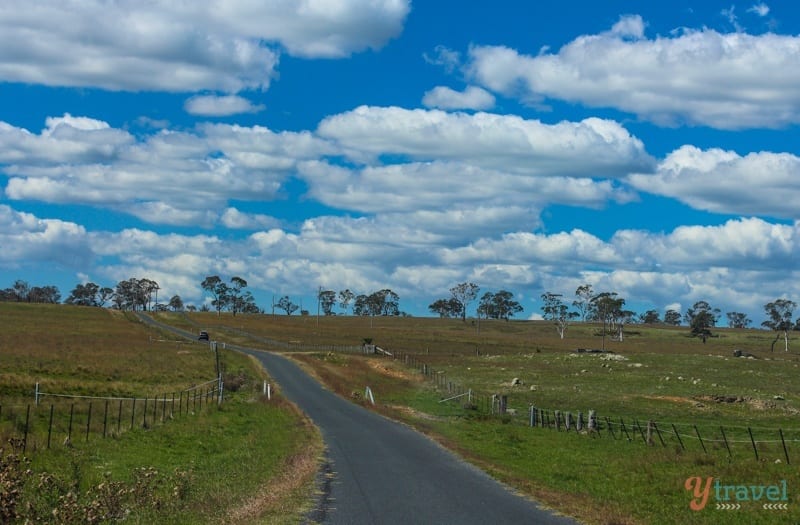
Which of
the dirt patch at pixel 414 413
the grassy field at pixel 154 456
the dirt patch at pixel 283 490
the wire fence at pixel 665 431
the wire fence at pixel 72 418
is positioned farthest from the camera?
the dirt patch at pixel 414 413

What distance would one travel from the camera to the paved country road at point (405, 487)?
15.5 m

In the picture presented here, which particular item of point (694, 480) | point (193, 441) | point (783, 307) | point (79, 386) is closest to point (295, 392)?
point (79, 386)

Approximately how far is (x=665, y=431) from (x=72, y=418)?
2481 centimetres

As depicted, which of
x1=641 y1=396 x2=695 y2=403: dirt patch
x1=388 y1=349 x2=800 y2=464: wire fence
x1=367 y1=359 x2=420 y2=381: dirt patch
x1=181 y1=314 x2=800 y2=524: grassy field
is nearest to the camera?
x1=181 y1=314 x2=800 y2=524: grassy field

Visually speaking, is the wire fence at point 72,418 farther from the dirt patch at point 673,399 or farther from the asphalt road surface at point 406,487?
the dirt patch at point 673,399

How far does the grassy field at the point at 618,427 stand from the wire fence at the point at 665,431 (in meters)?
0.16

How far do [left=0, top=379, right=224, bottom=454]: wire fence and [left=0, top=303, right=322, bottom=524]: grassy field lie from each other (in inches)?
6.8

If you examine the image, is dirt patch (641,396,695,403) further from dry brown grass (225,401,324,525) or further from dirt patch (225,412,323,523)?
dirt patch (225,412,323,523)

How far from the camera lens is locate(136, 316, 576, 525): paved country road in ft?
50.7

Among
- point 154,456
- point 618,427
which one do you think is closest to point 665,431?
point 618,427

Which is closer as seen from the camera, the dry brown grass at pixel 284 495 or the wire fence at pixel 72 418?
the dry brown grass at pixel 284 495

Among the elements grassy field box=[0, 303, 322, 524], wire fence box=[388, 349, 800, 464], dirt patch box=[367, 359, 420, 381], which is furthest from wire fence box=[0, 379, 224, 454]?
dirt patch box=[367, 359, 420, 381]

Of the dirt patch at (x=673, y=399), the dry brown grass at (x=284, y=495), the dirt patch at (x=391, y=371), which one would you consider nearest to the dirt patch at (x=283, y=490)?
the dry brown grass at (x=284, y=495)

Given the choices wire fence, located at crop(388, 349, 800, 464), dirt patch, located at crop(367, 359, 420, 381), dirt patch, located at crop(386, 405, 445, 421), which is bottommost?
dirt patch, located at crop(386, 405, 445, 421)
